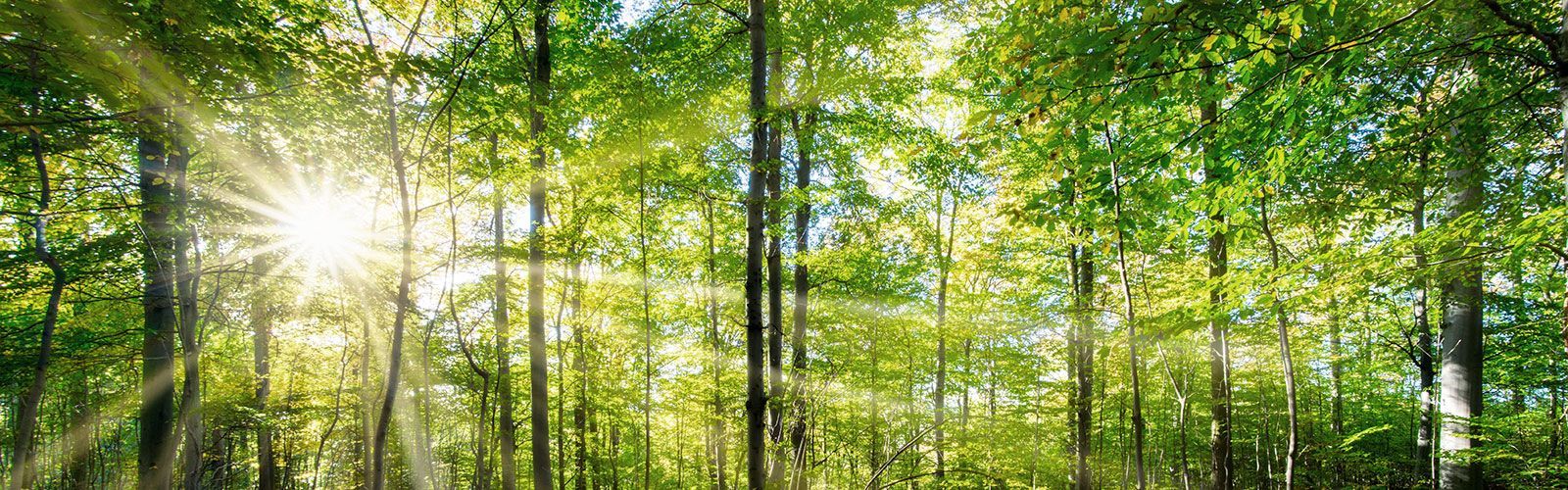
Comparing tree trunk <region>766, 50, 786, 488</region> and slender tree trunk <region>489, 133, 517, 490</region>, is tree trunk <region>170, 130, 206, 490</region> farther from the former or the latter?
tree trunk <region>766, 50, 786, 488</region>

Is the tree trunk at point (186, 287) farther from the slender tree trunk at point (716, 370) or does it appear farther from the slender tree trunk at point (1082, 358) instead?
the slender tree trunk at point (1082, 358)

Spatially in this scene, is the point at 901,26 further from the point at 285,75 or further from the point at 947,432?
the point at 285,75

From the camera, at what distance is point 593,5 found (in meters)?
7.11

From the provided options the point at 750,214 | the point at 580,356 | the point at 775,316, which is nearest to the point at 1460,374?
the point at 775,316

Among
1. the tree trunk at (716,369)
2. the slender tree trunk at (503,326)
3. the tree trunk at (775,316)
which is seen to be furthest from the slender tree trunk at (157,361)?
the tree trunk at (775,316)

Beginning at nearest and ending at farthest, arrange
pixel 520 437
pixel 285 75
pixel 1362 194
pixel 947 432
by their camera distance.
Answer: pixel 285 75 < pixel 1362 194 < pixel 947 432 < pixel 520 437

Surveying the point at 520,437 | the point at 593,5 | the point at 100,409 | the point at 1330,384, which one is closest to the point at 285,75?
the point at 593,5

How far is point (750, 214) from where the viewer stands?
4.25 meters

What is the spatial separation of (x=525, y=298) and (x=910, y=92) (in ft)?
19.3

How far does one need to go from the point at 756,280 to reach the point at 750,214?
55 cm

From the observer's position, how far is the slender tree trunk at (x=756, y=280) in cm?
392

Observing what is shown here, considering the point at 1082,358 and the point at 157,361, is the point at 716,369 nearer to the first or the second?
the point at 157,361

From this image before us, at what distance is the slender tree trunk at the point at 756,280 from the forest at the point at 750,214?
29 millimetres

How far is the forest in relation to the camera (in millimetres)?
2781
